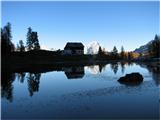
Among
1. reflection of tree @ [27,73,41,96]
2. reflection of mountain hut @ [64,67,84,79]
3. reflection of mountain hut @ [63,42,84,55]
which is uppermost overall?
reflection of mountain hut @ [63,42,84,55]

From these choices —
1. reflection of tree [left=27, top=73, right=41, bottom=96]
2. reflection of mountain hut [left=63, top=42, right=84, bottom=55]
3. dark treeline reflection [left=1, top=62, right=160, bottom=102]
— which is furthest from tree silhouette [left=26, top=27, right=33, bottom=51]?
reflection of tree [left=27, top=73, right=41, bottom=96]

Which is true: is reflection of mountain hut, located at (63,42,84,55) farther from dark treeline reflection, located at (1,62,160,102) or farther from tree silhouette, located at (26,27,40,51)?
dark treeline reflection, located at (1,62,160,102)

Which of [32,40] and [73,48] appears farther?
[73,48]

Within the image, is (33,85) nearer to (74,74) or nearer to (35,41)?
(74,74)

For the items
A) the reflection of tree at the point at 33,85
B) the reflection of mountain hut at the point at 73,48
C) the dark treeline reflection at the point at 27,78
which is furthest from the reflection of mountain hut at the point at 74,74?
the reflection of mountain hut at the point at 73,48

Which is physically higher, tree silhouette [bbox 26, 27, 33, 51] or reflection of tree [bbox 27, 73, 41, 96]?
tree silhouette [bbox 26, 27, 33, 51]

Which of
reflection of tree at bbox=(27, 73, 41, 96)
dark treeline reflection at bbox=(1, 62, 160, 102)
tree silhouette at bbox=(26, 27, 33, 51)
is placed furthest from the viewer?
tree silhouette at bbox=(26, 27, 33, 51)

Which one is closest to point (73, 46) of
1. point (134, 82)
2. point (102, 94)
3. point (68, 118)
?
point (134, 82)

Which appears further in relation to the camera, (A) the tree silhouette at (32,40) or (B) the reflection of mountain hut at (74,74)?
(A) the tree silhouette at (32,40)

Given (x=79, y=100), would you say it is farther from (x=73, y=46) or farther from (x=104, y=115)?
(x=73, y=46)

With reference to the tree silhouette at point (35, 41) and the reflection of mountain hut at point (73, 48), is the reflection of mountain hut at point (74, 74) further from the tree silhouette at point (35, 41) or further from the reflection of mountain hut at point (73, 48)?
the reflection of mountain hut at point (73, 48)

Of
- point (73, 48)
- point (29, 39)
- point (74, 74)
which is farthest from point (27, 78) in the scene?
point (73, 48)

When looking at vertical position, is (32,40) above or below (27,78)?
above

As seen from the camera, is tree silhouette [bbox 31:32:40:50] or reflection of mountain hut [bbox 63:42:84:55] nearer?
tree silhouette [bbox 31:32:40:50]
